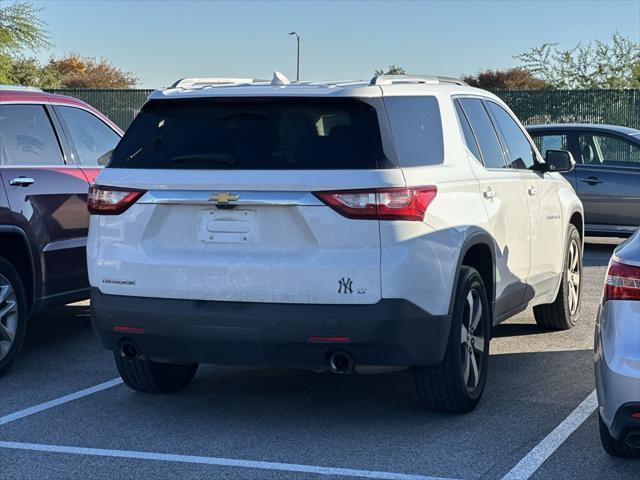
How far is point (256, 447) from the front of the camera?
5684mm

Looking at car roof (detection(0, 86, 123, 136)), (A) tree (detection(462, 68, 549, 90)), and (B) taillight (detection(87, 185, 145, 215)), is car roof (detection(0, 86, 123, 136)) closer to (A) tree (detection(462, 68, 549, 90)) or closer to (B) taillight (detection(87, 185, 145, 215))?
(B) taillight (detection(87, 185, 145, 215))

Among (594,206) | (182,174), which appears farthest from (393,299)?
(594,206)

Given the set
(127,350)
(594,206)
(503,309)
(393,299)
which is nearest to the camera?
(393,299)

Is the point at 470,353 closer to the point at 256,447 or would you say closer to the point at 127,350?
the point at 256,447

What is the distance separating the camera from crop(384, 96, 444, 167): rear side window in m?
5.75

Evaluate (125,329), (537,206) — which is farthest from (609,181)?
(125,329)

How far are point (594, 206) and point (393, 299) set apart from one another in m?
9.24

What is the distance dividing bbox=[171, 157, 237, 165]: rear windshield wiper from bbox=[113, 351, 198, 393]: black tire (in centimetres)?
129

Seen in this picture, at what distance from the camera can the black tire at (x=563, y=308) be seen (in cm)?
853

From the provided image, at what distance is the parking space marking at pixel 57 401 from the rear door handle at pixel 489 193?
2.60 metres

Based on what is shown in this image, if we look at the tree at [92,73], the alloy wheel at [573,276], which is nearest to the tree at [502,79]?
the tree at [92,73]

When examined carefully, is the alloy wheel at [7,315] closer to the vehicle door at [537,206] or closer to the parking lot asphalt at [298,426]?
the parking lot asphalt at [298,426]

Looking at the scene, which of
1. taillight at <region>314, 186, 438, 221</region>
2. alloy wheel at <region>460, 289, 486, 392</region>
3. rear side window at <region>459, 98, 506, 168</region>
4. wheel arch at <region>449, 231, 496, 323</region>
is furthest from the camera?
rear side window at <region>459, 98, 506, 168</region>

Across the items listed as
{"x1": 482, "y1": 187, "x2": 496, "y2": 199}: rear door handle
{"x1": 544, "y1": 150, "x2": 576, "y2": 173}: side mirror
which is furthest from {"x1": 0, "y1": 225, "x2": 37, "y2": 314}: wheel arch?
{"x1": 544, "y1": 150, "x2": 576, "y2": 173}: side mirror
